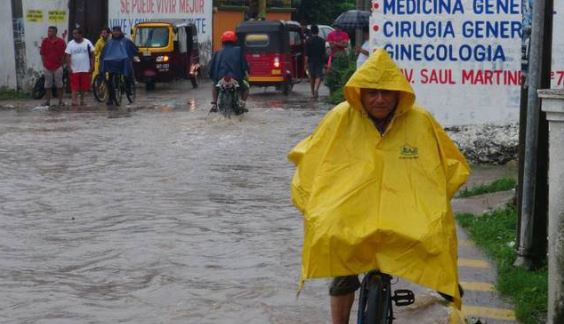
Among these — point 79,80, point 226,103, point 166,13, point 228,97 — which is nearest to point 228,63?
point 228,97

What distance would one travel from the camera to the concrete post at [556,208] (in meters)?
5.89

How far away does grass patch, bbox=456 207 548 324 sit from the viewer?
6.69 m

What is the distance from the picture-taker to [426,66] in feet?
44.8

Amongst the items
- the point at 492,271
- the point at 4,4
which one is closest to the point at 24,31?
the point at 4,4

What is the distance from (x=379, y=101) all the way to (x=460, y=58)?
8.26 meters

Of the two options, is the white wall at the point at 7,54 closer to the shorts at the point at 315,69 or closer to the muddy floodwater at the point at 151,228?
the shorts at the point at 315,69

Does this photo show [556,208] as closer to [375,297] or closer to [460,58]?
[375,297]

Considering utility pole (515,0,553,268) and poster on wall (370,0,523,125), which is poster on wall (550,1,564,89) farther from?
utility pole (515,0,553,268)

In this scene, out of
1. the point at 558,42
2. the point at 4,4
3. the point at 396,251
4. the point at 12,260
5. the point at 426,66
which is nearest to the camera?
the point at 396,251

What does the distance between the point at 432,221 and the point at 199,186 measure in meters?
7.22

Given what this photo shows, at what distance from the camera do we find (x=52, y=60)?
2434 centimetres

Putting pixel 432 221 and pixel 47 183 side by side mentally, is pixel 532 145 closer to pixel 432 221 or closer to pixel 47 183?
pixel 432 221

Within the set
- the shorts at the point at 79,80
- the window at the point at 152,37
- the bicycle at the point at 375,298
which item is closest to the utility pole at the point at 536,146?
the bicycle at the point at 375,298

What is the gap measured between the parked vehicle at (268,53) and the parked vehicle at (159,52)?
1893mm
